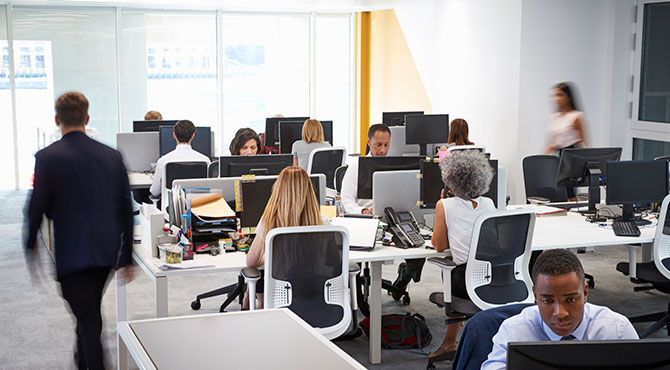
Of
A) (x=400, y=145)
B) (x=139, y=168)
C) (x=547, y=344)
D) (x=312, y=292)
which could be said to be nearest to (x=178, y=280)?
(x=139, y=168)

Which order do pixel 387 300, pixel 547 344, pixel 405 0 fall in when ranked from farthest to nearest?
pixel 405 0 < pixel 387 300 < pixel 547 344

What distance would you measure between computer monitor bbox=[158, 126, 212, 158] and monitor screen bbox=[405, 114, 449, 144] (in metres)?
2.28

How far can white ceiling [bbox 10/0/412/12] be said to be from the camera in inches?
432

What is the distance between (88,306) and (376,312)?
1796 millimetres

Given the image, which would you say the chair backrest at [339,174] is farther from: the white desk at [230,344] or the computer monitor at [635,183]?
the white desk at [230,344]

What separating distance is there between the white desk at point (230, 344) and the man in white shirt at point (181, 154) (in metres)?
4.40

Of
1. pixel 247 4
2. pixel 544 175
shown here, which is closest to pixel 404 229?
pixel 544 175

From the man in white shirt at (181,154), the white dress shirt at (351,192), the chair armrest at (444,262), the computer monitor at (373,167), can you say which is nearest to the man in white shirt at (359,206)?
the white dress shirt at (351,192)

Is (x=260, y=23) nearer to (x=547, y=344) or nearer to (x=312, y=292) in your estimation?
(x=312, y=292)

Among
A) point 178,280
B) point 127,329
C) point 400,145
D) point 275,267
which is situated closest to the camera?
point 127,329

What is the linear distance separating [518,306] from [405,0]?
917 cm

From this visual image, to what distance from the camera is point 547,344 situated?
1570 millimetres

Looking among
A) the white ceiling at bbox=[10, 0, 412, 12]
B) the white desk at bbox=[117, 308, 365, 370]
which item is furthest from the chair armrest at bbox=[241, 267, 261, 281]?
the white ceiling at bbox=[10, 0, 412, 12]

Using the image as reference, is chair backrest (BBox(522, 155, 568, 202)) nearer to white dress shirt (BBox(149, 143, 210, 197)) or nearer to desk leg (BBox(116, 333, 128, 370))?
white dress shirt (BBox(149, 143, 210, 197))
